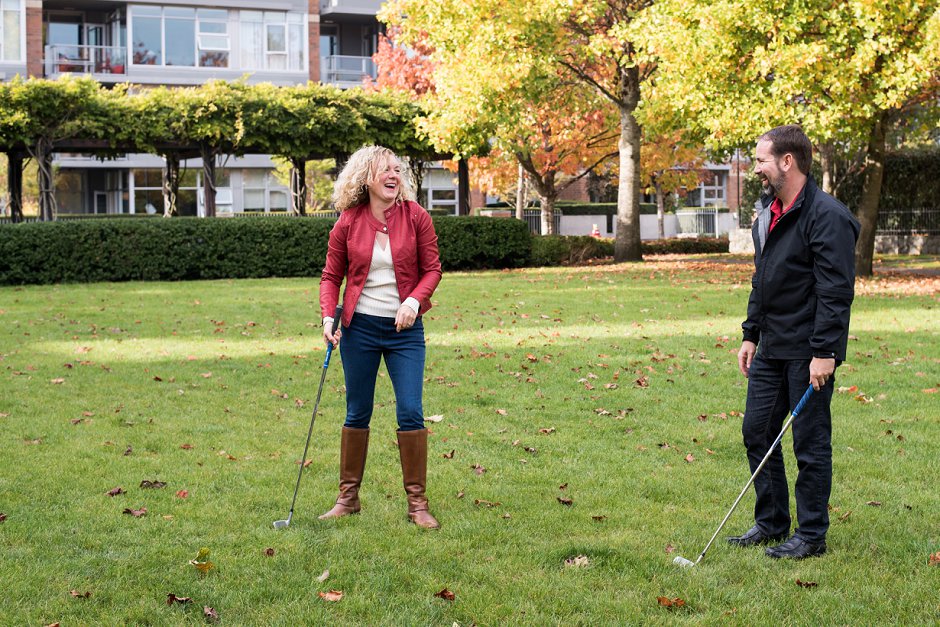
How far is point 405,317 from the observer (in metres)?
5.26

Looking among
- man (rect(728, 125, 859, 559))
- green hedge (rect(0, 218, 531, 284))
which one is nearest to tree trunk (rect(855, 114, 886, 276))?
green hedge (rect(0, 218, 531, 284))

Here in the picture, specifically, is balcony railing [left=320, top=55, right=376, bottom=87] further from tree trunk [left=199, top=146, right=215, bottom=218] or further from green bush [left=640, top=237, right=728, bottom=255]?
tree trunk [left=199, top=146, right=215, bottom=218]

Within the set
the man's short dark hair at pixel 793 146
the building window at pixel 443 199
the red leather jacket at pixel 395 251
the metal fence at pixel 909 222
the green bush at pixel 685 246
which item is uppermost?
the building window at pixel 443 199

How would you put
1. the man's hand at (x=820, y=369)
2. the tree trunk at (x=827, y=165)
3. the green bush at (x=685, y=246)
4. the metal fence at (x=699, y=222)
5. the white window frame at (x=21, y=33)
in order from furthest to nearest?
the metal fence at (x=699, y=222), the white window frame at (x=21, y=33), the green bush at (x=685, y=246), the tree trunk at (x=827, y=165), the man's hand at (x=820, y=369)

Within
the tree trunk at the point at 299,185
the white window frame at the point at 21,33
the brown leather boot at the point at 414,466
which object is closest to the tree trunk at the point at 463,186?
the tree trunk at the point at 299,185

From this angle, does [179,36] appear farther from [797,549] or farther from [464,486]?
Result: [797,549]

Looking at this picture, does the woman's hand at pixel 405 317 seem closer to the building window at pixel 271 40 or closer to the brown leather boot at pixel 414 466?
the brown leather boot at pixel 414 466

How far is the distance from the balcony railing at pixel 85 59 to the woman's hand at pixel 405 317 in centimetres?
3883

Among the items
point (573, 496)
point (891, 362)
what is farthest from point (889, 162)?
point (573, 496)

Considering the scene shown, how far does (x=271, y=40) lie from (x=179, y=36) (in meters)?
3.69

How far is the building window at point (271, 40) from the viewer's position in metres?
42.2

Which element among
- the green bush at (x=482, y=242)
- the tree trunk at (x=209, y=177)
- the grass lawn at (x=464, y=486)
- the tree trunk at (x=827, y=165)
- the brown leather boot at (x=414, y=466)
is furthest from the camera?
the tree trunk at (x=209, y=177)

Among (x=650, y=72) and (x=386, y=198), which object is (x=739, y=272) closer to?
(x=650, y=72)

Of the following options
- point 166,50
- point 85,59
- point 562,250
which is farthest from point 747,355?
point 85,59
